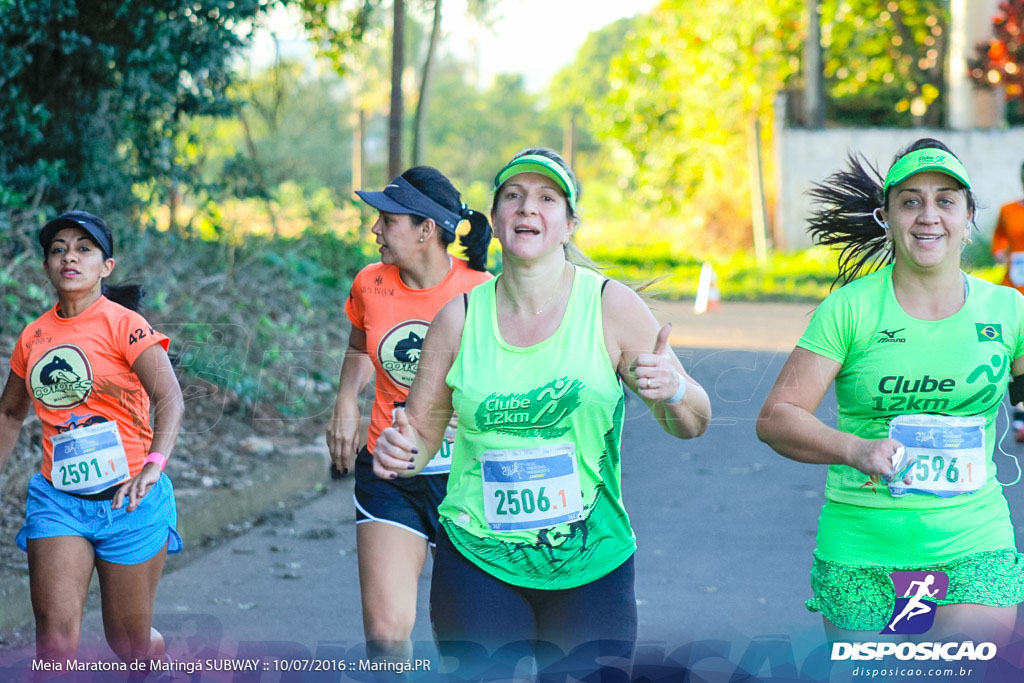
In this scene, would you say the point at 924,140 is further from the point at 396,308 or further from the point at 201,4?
the point at 201,4

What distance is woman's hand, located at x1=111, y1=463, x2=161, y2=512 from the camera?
392cm

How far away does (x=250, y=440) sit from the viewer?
→ 27.2ft

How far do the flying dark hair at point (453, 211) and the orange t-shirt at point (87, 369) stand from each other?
3.50 feet

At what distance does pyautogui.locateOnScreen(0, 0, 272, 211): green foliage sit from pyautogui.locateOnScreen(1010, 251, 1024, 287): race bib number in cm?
574

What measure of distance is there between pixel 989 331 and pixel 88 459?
8.80 ft

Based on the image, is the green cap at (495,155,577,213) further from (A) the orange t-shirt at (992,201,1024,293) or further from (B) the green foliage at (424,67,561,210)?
(B) the green foliage at (424,67,561,210)

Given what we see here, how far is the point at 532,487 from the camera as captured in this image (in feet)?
10.4

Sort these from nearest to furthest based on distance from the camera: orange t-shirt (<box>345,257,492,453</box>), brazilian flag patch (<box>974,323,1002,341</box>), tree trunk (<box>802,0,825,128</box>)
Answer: brazilian flag patch (<box>974,323,1002,341</box>) < orange t-shirt (<box>345,257,492,453</box>) < tree trunk (<box>802,0,825,128</box>)

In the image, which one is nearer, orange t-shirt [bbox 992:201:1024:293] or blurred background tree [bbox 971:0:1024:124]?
orange t-shirt [bbox 992:201:1024:293]

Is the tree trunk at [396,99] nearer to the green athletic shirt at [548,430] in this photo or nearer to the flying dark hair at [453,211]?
the flying dark hair at [453,211]

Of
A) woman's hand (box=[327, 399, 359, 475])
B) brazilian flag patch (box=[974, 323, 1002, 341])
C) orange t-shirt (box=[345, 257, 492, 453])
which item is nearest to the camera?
brazilian flag patch (box=[974, 323, 1002, 341])

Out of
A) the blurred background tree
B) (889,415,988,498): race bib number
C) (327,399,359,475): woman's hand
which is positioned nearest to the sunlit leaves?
the blurred background tree

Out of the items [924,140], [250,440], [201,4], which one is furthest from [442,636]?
[201,4]

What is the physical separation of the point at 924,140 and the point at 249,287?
24.5ft
